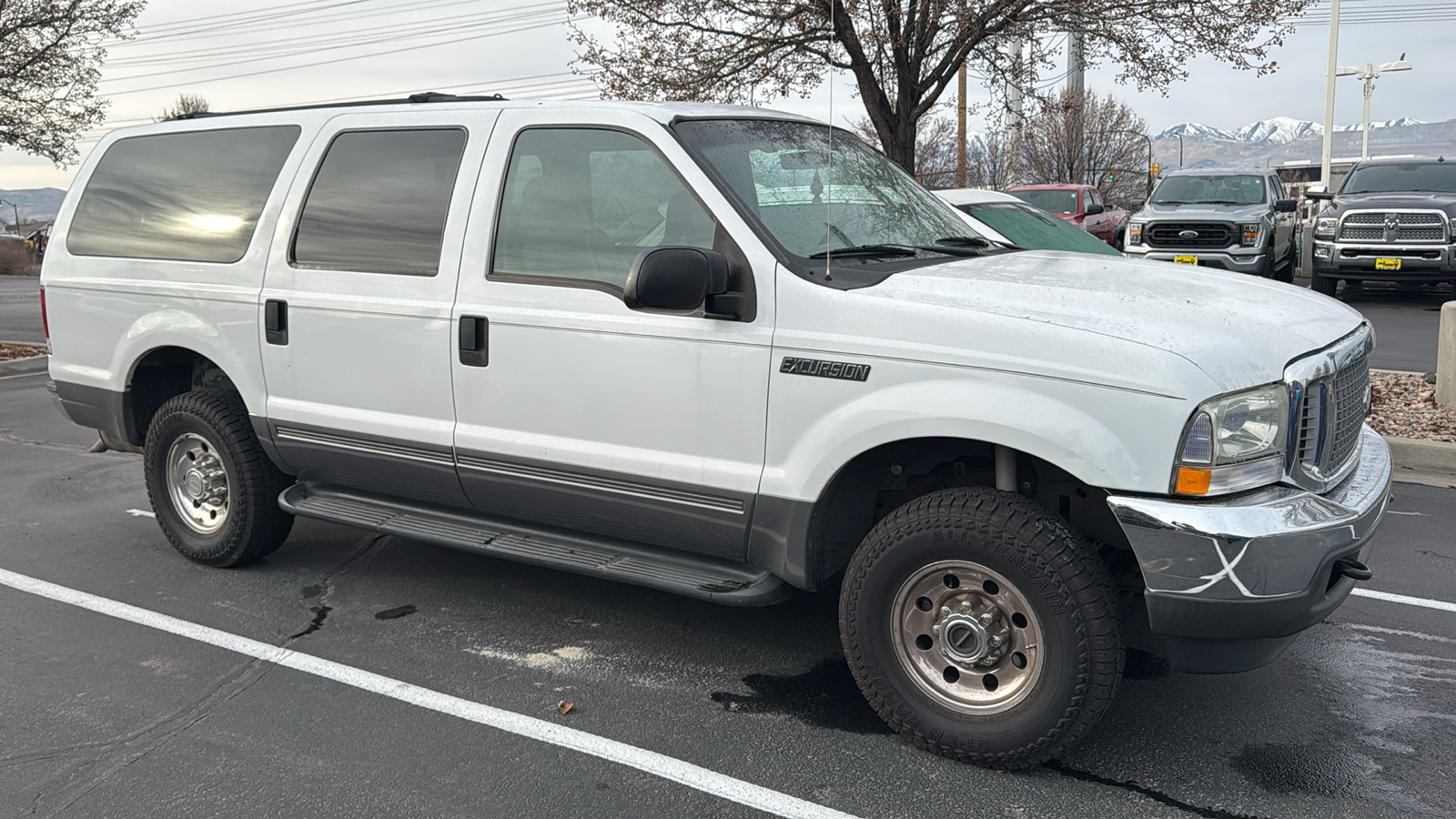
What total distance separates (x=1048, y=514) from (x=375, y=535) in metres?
3.75

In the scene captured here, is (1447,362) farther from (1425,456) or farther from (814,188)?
(814,188)

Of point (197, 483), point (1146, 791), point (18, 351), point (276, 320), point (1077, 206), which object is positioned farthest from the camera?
point (1077, 206)

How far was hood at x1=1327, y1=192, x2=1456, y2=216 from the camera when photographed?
15383 mm

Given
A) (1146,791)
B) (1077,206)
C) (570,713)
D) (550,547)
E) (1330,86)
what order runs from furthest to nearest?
(1330,86)
(1077,206)
(550,547)
(570,713)
(1146,791)

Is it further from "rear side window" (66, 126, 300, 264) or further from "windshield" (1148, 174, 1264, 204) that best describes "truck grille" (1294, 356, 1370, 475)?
"windshield" (1148, 174, 1264, 204)

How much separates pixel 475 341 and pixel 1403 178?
54.6ft

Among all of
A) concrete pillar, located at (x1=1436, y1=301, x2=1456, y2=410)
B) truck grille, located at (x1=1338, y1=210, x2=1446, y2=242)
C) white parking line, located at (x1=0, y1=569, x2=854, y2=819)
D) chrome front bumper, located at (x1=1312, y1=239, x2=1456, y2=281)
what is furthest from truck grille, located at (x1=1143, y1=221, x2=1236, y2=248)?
white parking line, located at (x1=0, y1=569, x2=854, y2=819)

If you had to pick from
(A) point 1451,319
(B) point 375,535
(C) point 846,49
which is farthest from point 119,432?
(C) point 846,49

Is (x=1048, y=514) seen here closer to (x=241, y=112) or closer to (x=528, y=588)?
(x=528, y=588)

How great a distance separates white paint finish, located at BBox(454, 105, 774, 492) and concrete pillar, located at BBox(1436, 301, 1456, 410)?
21.0 ft

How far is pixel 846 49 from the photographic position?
13594mm

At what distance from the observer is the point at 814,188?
4227 millimetres

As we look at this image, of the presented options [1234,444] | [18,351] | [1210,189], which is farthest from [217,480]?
[1210,189]

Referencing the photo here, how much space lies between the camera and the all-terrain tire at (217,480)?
515 cm
